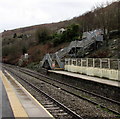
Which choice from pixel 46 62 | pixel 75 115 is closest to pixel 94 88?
pixel 75 115

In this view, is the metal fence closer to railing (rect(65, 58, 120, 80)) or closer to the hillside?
railing (rect(65, 58, 120, 80))

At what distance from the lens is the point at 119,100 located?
45.6ft

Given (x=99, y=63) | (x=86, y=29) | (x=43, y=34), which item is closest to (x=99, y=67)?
(x=99, y=63)

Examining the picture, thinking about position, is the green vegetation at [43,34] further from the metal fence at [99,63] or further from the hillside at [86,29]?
the metal fence at [99,63]

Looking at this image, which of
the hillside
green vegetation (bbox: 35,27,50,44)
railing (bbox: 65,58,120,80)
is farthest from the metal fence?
green vegetation (bbox: 35,27,50,44)

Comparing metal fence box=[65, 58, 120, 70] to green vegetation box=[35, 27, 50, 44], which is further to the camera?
green vegetation box=[35, 27, 50, 44]

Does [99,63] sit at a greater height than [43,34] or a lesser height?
lesser

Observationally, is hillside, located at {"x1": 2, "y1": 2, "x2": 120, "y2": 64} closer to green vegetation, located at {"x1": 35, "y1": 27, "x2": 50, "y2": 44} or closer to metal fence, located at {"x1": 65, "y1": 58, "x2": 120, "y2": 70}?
green vegetation, located at {"x1": 35, "y1": 27, "x2": 50, "y2": 44}

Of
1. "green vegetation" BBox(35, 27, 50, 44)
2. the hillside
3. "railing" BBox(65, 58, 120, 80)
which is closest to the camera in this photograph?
"railing" BBox(65, 58, 120, 80)

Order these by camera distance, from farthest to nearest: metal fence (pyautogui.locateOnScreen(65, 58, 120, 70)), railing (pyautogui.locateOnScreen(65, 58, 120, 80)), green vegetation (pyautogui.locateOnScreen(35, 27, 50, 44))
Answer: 1. green vegetation (pyautogui.locateOnScreen(35, 27, 50, 44))
2. metal fence (pyautogui.locateOnScreen(65, 58, 120, 70))
3. railing (pyautogui.locateOnScreen(65, 58, 120, 80))

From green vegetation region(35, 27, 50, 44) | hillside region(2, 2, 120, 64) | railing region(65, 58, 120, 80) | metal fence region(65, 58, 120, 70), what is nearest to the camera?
railing region(65, 58, 120, 80)

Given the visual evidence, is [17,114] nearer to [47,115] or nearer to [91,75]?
[47,115]

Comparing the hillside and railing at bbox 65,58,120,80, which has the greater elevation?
the hillside

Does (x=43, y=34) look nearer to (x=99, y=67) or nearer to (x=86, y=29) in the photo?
(x=86, y=29)
